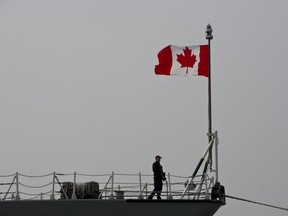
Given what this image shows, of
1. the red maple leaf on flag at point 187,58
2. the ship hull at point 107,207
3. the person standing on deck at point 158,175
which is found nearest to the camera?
the ship hull at point 107,207

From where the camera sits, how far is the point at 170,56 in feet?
87.9

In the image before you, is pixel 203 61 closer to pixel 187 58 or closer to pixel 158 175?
pixel 187 58

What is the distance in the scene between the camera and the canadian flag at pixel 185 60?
87.7ft

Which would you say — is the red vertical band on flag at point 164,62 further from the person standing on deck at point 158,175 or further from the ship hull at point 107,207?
the ship hull at point 107,207

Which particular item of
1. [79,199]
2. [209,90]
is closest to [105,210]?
[79,199]

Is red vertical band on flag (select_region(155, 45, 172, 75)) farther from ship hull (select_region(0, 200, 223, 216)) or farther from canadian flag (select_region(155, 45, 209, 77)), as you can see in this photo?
ship hull (select_region(0, 200, 223, 216))

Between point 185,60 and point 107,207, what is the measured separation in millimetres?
5596

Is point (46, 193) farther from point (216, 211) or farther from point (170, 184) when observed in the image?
point (216, 211)

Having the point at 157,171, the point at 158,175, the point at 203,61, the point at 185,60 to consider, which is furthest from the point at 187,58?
the point at 158,175

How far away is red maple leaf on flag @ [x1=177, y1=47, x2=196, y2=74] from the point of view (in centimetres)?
2670

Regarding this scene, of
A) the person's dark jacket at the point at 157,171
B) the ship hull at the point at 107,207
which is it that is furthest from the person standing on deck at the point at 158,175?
the ship hull at the point at 107,207

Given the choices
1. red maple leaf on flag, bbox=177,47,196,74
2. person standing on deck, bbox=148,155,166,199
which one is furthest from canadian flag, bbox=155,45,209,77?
person standing on deck, bbox=148,155,166,199

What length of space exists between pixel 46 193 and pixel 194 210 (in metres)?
4.29

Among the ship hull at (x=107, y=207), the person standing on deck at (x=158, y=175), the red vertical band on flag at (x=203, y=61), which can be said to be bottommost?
the ship hull at (x=107, y=207)
